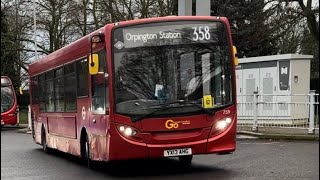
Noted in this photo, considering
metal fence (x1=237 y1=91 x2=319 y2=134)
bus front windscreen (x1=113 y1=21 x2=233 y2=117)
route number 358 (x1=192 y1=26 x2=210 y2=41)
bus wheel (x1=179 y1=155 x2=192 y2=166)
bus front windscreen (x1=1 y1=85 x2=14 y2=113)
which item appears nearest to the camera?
bus front windscreen (x1=1 y1=85 x2=14 y2=113)

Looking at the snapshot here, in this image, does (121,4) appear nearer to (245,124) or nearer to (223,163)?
(245,124)

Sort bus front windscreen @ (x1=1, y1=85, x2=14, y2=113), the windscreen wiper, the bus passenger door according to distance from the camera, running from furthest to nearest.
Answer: the bus passenger door < the windscreen wiper < bus front windscreen @ (x1=1, y1=85, x2=14, y2=113)

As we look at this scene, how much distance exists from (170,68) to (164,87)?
363mm

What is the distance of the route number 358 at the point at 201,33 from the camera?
10391mm

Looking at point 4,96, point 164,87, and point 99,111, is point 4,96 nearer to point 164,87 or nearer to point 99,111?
point 99,111

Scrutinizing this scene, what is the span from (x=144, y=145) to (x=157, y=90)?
3.25 ft

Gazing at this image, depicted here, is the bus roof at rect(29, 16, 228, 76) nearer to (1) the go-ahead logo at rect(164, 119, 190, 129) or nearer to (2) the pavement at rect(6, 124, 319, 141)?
(1) the go-ahead logo at rect(164, 119, 190, 129)

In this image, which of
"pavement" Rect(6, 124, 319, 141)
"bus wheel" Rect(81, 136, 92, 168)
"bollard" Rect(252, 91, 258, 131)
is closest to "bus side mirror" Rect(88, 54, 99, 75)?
"bus wheel" Rect(81, 136, 92, 168)

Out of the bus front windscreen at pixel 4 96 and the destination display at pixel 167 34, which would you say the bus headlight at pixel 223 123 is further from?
the bus front windscreen at pixel 4 96

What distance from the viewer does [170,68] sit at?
33.2 ft

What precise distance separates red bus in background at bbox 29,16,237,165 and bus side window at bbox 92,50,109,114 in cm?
2

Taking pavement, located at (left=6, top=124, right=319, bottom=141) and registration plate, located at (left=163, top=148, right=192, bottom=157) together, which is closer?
registration plate, located at (left=163, top=148, right=192, bottom=157)

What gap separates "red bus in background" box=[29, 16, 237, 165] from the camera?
32.6ft

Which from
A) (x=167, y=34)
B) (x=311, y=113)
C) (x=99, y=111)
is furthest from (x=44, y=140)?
(x=167, y=34)
